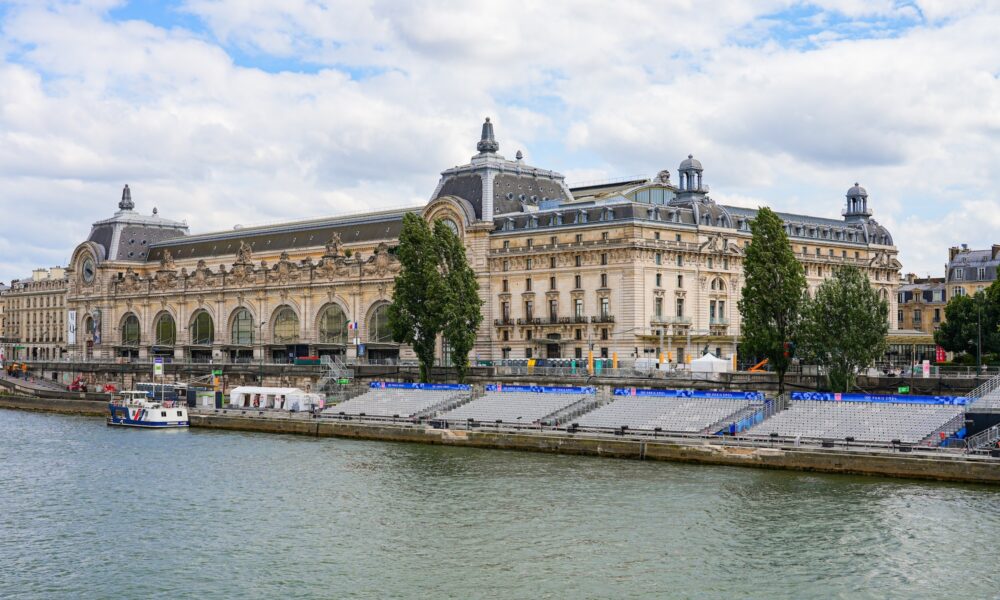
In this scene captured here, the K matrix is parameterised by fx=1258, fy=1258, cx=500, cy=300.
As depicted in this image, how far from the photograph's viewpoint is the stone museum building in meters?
114

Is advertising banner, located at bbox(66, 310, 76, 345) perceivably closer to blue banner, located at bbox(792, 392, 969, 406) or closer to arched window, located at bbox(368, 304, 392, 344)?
arched window, located at bbox(368, 304, 392, 344)

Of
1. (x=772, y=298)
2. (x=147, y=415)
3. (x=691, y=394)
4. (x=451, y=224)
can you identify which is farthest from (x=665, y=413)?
(x=451, y=224)

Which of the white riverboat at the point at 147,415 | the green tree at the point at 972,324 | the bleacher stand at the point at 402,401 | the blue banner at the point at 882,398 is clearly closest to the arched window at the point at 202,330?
the white riverboat at the point at 147,415

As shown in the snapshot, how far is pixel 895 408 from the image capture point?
74000 millimetres

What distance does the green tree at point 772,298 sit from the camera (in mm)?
85375

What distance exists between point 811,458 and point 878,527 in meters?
16.2

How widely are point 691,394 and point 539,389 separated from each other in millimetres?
13934

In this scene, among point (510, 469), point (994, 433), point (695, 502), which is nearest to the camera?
point (695, 502)

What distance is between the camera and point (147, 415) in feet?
340

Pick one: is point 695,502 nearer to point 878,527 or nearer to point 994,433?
point 878,527

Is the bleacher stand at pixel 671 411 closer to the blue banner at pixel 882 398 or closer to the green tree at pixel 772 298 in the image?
the blue banner at pixel 882 398

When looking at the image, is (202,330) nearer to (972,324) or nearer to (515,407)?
(515,407)

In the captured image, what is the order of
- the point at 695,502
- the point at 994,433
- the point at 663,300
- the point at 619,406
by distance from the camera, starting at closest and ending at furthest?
the point at 695,502 < the point at 994,433 < the point at 619,406 < the point at 663,300

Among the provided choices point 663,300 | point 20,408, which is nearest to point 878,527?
point 663,300
